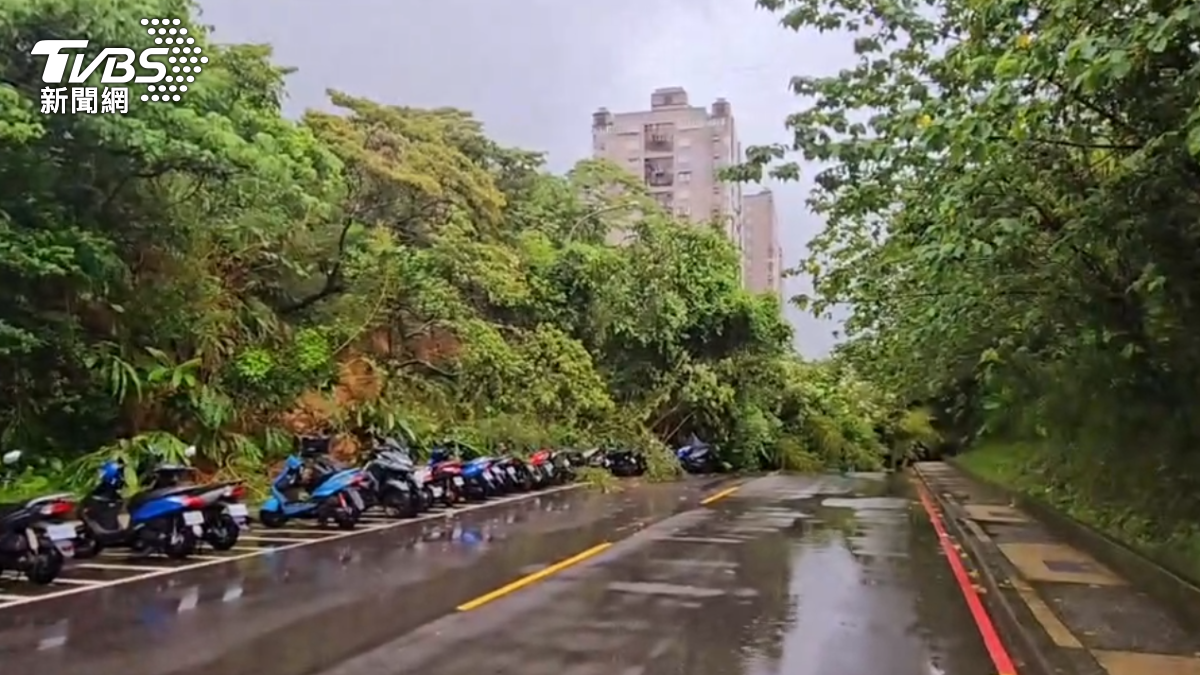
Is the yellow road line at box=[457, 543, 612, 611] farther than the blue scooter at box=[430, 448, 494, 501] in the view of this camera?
No

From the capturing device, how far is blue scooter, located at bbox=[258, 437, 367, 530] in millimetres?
16172

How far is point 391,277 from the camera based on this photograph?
918 inches

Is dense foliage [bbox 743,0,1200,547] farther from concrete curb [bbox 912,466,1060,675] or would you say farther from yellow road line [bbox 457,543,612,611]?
yellow road line [bbox 457,543,612,611]

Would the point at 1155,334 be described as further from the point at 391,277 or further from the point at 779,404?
the point at 779,404

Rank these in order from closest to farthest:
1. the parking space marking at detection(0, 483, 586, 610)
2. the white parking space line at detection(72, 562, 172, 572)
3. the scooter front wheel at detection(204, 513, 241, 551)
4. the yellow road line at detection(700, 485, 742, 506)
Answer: the parking space marking at detection(0, 483, 586, 610) → the white parking space line at detection(72, 562, 172, 572) → the scooter front wheel at detection(204, 513, 241, 551) → the yellow road line at detection(700, 485, 742, 506)

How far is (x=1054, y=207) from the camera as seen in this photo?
10539 millimetres

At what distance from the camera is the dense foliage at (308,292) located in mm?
15102

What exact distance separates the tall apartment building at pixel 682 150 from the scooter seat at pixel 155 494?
56.6m

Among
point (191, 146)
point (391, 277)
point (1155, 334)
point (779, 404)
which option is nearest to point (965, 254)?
point (1155, 334)

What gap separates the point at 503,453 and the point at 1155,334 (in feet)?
55.4

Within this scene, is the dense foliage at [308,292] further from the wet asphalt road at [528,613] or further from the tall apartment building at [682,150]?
the tall apartment building at [682,150]

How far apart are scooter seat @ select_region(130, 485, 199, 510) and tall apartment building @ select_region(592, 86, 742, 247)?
56.6 meters

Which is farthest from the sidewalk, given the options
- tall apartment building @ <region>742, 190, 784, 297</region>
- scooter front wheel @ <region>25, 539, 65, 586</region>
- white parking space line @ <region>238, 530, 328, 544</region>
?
tall apartment building @ <region>742, 190, 784, 297</region>

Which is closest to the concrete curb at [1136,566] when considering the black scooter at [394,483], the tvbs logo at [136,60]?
the black scooter at [394,483]
